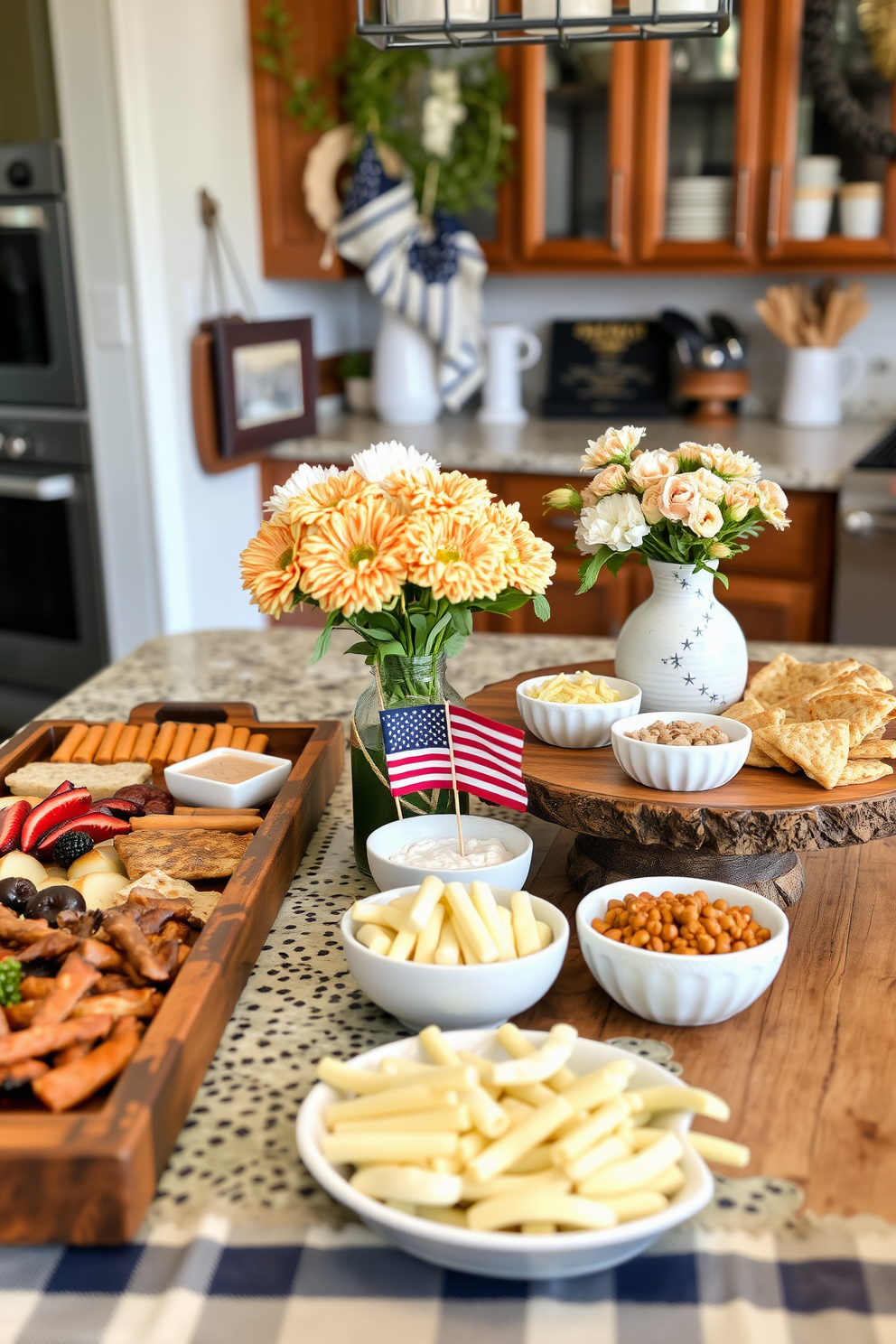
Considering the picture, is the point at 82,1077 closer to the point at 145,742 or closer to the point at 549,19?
the point at 145,742

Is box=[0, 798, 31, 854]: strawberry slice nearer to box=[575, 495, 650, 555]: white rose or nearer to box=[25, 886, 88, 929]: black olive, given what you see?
box=[25, 886, 88, 929]: black olive

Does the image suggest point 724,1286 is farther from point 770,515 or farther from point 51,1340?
point 770,515

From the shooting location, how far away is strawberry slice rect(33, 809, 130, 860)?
117 centimetres

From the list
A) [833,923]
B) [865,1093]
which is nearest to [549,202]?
[833,923]

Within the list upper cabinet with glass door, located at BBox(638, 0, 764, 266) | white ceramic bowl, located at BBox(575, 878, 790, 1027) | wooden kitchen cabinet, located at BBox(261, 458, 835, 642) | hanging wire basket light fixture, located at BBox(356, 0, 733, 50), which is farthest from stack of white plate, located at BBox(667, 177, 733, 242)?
white ceramic bowl, located at BBox(575, 878, 790, 1027)

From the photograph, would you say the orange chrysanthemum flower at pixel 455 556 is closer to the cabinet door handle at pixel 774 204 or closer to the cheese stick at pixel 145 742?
the cheese stick at pixel 145 742

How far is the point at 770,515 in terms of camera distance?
120 centimetres

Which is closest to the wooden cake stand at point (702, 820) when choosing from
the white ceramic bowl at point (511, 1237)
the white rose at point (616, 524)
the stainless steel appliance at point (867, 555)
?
the white rose at point (616, 524)

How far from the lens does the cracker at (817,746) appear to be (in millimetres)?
1084

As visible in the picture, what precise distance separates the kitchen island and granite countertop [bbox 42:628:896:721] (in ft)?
2.10

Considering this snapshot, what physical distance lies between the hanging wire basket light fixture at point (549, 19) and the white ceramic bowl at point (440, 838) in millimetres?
747

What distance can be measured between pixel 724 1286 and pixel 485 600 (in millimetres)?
575

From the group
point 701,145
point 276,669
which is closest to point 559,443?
point 701,145

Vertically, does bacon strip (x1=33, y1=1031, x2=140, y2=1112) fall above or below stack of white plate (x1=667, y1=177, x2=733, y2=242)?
below
